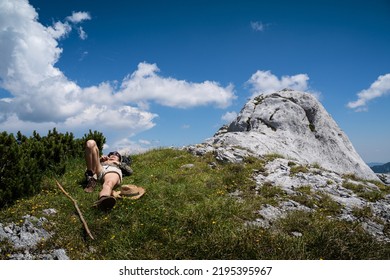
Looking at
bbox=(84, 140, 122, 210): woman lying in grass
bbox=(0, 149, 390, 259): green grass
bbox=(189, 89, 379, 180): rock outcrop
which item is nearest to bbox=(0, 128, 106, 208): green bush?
bbox=(0, 149, 390, 259): green grass

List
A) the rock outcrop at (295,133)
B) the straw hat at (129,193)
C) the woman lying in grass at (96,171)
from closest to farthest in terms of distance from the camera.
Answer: the straw hat at (129,193), the woman lying in grass at (96,171), the rock outcrop at (295,133)

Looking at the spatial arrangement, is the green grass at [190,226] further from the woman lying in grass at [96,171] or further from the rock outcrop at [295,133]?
the rock outcrop at [295,133]

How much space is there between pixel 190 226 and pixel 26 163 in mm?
6532

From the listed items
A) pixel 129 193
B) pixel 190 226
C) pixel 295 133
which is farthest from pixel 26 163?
pixel 295 133

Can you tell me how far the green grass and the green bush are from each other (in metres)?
0.49

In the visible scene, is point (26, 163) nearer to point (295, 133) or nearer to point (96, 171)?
point (96, 171)

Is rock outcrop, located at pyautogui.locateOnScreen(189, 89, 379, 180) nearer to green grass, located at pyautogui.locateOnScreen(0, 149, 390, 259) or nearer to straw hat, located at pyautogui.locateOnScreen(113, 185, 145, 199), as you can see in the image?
Result: green grass, located at pyautogui.locateOnScreen(0, 149, 390, 259)

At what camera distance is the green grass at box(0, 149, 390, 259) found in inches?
270

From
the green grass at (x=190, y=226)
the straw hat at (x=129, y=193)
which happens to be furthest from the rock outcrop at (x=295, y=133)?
the straw hat at (x=129, y=193)

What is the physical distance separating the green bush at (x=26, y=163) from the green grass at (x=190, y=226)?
1.62 ft

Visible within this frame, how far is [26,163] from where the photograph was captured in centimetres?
1080

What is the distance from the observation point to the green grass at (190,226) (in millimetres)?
6848

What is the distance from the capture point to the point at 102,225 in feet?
27.8

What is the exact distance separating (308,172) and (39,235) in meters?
11.3
